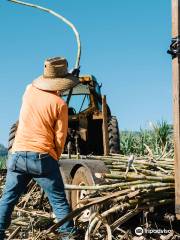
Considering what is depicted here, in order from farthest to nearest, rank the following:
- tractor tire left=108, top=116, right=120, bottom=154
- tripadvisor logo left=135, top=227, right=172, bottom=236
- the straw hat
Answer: tractor tire left=108, top=116, right=120, bottom=154 → the straw hat → tripadvisor logo left=135, top=227, right=172, bottom=236

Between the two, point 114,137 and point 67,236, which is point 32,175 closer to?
point 67,236

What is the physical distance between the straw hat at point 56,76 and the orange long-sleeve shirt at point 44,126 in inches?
6.3

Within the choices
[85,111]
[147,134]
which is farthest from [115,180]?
[147,134]

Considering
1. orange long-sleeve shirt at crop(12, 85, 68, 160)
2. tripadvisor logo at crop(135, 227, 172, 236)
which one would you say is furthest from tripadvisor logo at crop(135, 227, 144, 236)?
orange long-sleeve shirt at crop(12, 85, 68, 160)

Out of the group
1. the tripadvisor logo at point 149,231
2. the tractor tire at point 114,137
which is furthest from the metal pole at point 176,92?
the tractor tire at point 114,137

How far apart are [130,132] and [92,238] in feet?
32.2

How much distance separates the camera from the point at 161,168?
602cm

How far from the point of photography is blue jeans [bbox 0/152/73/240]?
5.58m

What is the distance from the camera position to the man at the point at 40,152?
559cm

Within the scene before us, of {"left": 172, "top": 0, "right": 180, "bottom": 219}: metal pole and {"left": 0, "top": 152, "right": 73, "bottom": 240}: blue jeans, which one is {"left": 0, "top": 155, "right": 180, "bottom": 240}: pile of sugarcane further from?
{"left": 172, "top": 0, "right": 180, "bottom": 219}: metal pole

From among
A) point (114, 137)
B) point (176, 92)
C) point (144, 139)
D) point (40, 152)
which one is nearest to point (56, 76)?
point (40, 152)

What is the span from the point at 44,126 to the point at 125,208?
1.11 meters

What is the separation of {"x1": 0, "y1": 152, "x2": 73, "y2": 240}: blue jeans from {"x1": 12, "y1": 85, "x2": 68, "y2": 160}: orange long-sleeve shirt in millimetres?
90

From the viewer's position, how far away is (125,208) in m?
5.45
